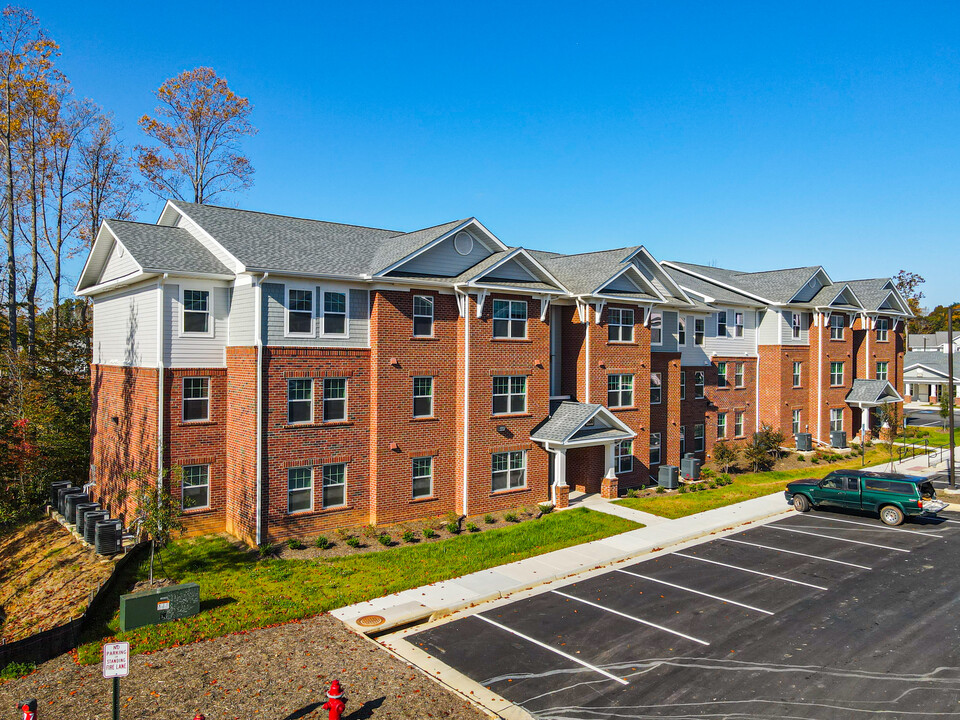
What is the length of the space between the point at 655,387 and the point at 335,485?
17.1 meters

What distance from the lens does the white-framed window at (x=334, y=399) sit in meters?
21.7

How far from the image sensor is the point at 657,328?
105 ft

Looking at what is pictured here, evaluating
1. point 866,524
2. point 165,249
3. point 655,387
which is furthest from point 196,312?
point 866,524

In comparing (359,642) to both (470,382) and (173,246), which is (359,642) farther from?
(173,246)

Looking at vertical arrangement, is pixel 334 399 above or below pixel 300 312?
below

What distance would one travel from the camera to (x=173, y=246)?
22.3 meters

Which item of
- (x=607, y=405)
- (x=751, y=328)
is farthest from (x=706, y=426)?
(x=607, y=405)

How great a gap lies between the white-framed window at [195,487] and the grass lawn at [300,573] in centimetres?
127

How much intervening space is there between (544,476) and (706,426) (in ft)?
47.8

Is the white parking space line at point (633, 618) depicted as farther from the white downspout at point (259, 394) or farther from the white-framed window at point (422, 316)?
the white-framed window at point (422, 316)

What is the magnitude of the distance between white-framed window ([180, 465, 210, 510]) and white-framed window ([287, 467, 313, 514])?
10.8 feet

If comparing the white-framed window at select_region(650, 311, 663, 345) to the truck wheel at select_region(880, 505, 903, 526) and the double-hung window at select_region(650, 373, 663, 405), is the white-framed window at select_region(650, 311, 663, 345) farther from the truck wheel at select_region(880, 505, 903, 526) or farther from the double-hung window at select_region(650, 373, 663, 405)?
the truck wheel at select_region(880, 505, 903, 526)

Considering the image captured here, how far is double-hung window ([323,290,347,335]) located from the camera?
70.9ft

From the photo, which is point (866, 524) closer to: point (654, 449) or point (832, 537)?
point (832, 537)
